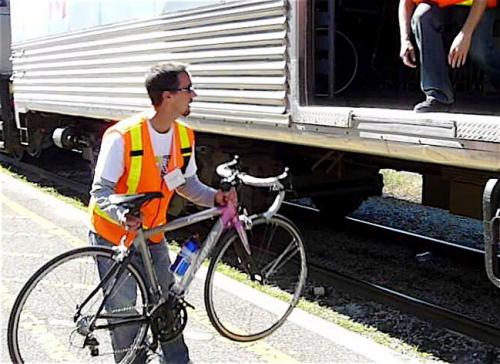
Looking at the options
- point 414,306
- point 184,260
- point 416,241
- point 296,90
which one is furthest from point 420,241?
point 184,260

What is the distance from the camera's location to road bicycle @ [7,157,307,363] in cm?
375

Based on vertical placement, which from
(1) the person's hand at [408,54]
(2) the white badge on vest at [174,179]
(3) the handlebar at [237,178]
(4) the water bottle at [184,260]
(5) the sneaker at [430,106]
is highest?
(1) the person's hand at [408,54]

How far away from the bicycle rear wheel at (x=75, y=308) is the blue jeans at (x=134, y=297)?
0.04ft

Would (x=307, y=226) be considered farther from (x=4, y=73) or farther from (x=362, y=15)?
(x=4, y=73)

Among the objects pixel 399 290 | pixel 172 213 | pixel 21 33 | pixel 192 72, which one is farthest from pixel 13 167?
pixel 399 290

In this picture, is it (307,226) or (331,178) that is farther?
(307,226)

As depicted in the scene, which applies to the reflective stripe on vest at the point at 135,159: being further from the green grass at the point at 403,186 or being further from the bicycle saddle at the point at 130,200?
the green grass at the point at 403,186

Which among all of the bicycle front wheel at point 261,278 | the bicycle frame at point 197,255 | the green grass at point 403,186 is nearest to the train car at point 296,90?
the bicycle front wheel at point 261,278

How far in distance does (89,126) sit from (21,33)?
5.66ft

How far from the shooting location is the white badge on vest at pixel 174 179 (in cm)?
383

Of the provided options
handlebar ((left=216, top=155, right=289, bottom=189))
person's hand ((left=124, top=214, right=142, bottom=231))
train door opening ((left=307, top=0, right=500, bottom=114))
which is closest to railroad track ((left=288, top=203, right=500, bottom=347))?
train door opening ((left=307, top=0, right=500, bottom=114))

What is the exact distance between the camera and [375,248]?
7.27 metres

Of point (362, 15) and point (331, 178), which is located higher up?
point (362, 15)

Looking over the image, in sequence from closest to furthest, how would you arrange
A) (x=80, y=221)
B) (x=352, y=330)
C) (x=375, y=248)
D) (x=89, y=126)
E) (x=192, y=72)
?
1. (x=352, y=330)
2. (x=192, y=72)
3. (x=375, y=248)
4. (x=80, y=221)
5. (x=89, y=126)
